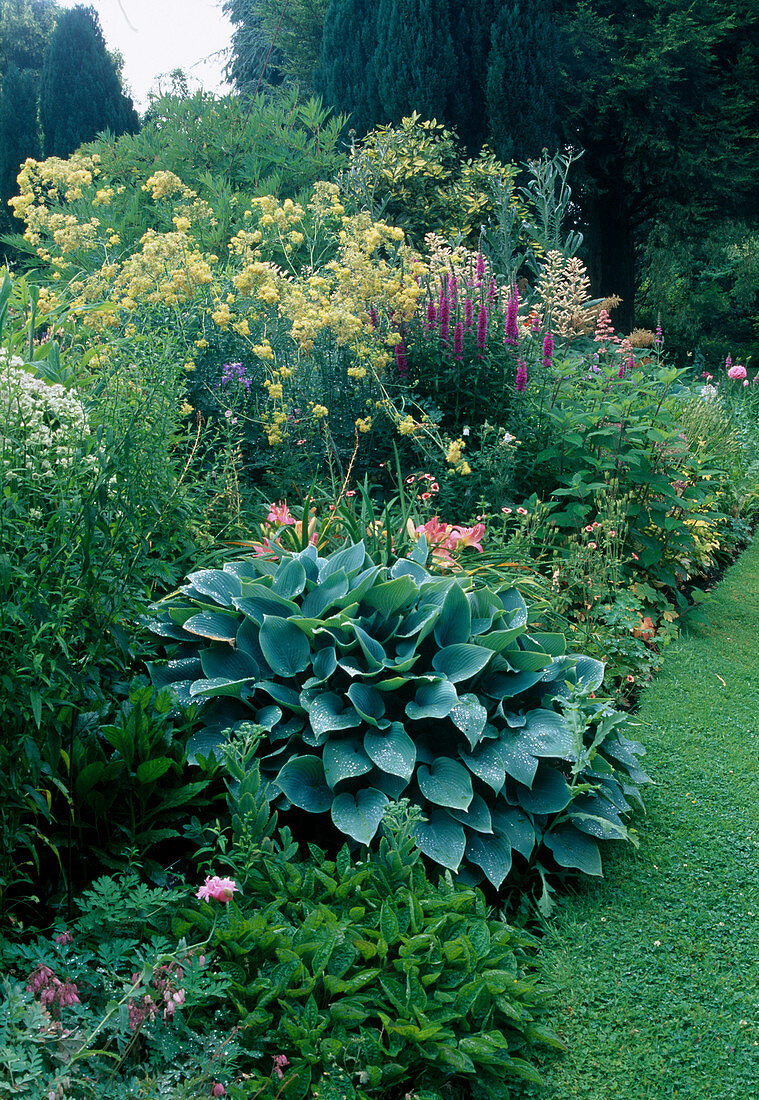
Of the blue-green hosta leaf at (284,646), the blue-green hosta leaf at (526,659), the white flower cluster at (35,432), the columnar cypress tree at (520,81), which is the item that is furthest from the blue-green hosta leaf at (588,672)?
the columnar cypress tree at (520,81)

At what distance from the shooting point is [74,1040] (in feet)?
5.10

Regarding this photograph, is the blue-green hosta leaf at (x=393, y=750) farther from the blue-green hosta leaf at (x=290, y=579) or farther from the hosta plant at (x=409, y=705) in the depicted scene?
the blue-green hosta leaf at (x=290, y=579)

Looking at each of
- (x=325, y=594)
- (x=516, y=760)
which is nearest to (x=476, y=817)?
(x=516, y=760)

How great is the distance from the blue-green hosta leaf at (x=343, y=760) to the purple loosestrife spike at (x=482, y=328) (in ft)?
9.40

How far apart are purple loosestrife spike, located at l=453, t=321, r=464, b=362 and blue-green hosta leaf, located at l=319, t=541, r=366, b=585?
83.3 inches

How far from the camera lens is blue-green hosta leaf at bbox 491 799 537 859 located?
248cm

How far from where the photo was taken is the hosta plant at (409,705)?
2.43 metres

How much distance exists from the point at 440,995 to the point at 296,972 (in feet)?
1.05

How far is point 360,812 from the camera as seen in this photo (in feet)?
7.73

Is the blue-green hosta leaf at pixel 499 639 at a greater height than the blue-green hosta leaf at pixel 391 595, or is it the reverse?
the blue-green hosta leaf at pixel 391 595

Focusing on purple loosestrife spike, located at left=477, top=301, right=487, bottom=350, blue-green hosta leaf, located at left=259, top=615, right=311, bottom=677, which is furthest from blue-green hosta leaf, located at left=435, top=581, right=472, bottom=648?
Result: purple loosestrife spike, located at left=477, top=301, right=487, bottom=350

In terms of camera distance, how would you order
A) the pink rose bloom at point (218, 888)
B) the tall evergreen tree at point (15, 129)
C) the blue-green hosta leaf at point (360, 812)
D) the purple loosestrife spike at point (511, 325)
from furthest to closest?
the tall evergreen tree at point (15, 129) < the purple loosestrife spike at point (511, 325) < the blue-green hosta leaf at point (360, 812) < the pink rose bloom at point (218, 888)

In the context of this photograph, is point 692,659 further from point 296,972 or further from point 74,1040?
point 74,1040

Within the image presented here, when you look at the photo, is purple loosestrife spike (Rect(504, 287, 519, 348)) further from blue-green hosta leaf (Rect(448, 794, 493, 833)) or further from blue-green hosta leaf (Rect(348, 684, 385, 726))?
blue-green hosta leaf (Rect(448, 794, 493, 833))
